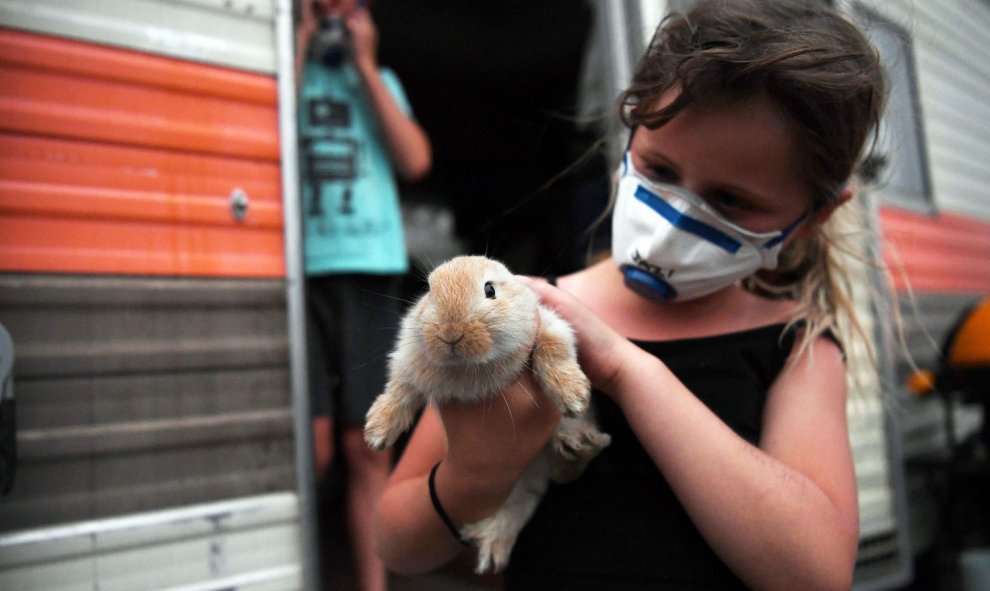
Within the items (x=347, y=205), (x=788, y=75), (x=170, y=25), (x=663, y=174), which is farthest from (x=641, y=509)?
(x=170, y=25)

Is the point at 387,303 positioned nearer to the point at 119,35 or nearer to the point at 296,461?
the point at 296,461

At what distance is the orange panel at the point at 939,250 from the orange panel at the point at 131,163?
337cm

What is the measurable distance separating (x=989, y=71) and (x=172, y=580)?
267 inches

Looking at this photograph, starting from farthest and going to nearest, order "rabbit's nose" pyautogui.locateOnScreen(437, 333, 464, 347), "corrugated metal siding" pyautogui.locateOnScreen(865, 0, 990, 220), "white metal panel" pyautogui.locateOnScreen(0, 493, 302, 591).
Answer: "corrugated metal siding" pyautogui.locateOnScreen(865, 0, 990, 220) → "white metal panel" pyautogui.locateOnScreen(0, 493, 302, 591) → "rabbit's nose" pyautogui.locateOnScreen(437, 333, 464, 347)

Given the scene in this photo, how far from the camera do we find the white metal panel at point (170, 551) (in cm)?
162

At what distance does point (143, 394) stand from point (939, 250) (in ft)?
15.8

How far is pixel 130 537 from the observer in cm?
172

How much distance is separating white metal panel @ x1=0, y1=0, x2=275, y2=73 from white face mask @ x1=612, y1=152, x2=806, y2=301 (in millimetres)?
1399

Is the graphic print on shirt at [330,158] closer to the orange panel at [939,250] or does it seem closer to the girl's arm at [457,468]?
the girl's arm at [457,468]

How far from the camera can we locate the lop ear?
1324 millimetres

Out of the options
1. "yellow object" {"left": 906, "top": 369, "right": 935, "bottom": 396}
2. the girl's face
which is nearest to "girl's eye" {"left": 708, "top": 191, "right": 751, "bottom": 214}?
the girl's face

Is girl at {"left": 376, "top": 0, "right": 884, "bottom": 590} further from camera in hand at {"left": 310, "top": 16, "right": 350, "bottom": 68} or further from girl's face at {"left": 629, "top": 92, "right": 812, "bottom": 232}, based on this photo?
camera in hand at {"left": 310, "top": 16, "right": 350, "bottom": 68}

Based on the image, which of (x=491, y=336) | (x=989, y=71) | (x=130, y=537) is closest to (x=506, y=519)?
(x=491, y=336)

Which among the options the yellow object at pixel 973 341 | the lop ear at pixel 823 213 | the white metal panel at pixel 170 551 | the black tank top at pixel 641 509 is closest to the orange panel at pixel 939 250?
the yellow object at pixel 973 341
